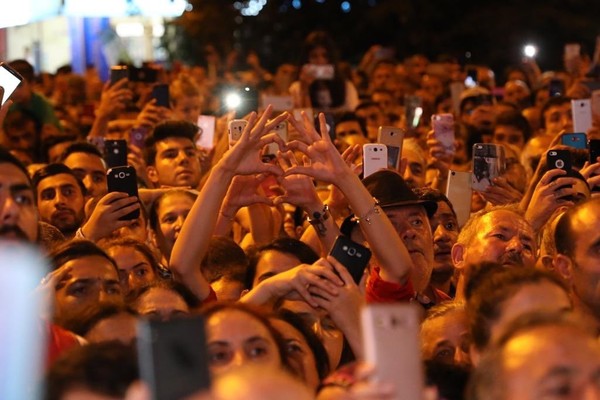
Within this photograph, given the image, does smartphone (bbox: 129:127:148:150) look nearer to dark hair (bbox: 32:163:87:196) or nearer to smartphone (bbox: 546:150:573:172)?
dark hair (bbox: 32:163:87:196)

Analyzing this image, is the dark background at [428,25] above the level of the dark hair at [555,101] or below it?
above

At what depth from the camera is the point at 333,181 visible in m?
5.59

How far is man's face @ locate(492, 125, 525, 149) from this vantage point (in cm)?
A: 1040

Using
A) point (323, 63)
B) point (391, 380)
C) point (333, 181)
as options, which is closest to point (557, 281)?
point (333, 181)

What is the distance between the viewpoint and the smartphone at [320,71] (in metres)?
12.6

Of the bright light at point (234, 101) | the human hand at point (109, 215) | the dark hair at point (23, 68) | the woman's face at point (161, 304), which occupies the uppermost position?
the dark hair at point (23, 68)

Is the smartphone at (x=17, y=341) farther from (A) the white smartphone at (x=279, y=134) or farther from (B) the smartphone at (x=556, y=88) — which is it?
(B) the smartphone at (x=556, y=88)

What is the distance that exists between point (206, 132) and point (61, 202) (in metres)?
1.92

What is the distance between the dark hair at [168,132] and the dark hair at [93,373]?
4.94 metres

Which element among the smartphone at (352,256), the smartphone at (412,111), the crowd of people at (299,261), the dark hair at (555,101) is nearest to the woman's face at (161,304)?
the crowd of people at (299,261)

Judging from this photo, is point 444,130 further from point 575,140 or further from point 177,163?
point 177,163

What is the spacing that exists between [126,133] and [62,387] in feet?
21.5

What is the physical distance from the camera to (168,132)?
8602mm

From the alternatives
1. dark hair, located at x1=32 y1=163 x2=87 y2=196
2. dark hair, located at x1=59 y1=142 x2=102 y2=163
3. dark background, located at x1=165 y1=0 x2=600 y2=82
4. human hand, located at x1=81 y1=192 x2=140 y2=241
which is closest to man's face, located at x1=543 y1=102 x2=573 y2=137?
dark hair, located at x1=59 y1=142 x2=102 y2=163
